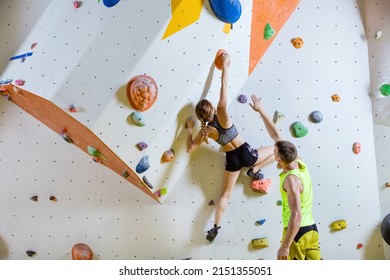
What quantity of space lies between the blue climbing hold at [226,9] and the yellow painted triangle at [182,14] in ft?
0.20

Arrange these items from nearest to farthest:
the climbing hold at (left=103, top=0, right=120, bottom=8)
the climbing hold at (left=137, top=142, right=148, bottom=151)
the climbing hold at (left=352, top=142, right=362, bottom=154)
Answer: the climbing hold at (left=103, top=0, right=120, bottom=8), the climbing hold at (left=137, top=142, right=148, bottom=151), the climbing hold at (left=352, top=142, right=362, bottom=154)

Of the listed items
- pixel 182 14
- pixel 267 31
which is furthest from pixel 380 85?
pixel 182 14

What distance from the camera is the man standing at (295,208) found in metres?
2.00

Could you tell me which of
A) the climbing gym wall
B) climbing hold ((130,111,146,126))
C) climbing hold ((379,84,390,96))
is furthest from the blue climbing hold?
climbing hold ((379,84,390,96))

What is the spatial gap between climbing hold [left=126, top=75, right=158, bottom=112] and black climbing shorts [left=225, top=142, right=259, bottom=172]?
1.42 feet

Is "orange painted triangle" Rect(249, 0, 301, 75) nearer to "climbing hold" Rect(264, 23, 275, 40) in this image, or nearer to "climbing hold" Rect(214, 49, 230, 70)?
"climbing hold" Rect(264, 23, 275, 40)

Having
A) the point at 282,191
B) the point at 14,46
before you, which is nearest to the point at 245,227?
the point at 282,191

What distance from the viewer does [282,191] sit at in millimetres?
2039

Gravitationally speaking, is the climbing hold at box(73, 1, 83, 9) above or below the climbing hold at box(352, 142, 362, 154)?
above

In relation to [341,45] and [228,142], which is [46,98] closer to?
[228,142]

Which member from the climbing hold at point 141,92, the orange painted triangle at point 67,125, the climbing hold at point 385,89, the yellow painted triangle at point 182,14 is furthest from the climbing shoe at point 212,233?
the climbing hold at point 385,89

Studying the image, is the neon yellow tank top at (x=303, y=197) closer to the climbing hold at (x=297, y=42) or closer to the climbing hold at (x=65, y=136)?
the climbing hold at (x=297, y=42)

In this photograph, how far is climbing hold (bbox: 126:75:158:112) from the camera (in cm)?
196

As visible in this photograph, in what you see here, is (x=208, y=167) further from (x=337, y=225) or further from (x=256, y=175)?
(x=337, y=225)
